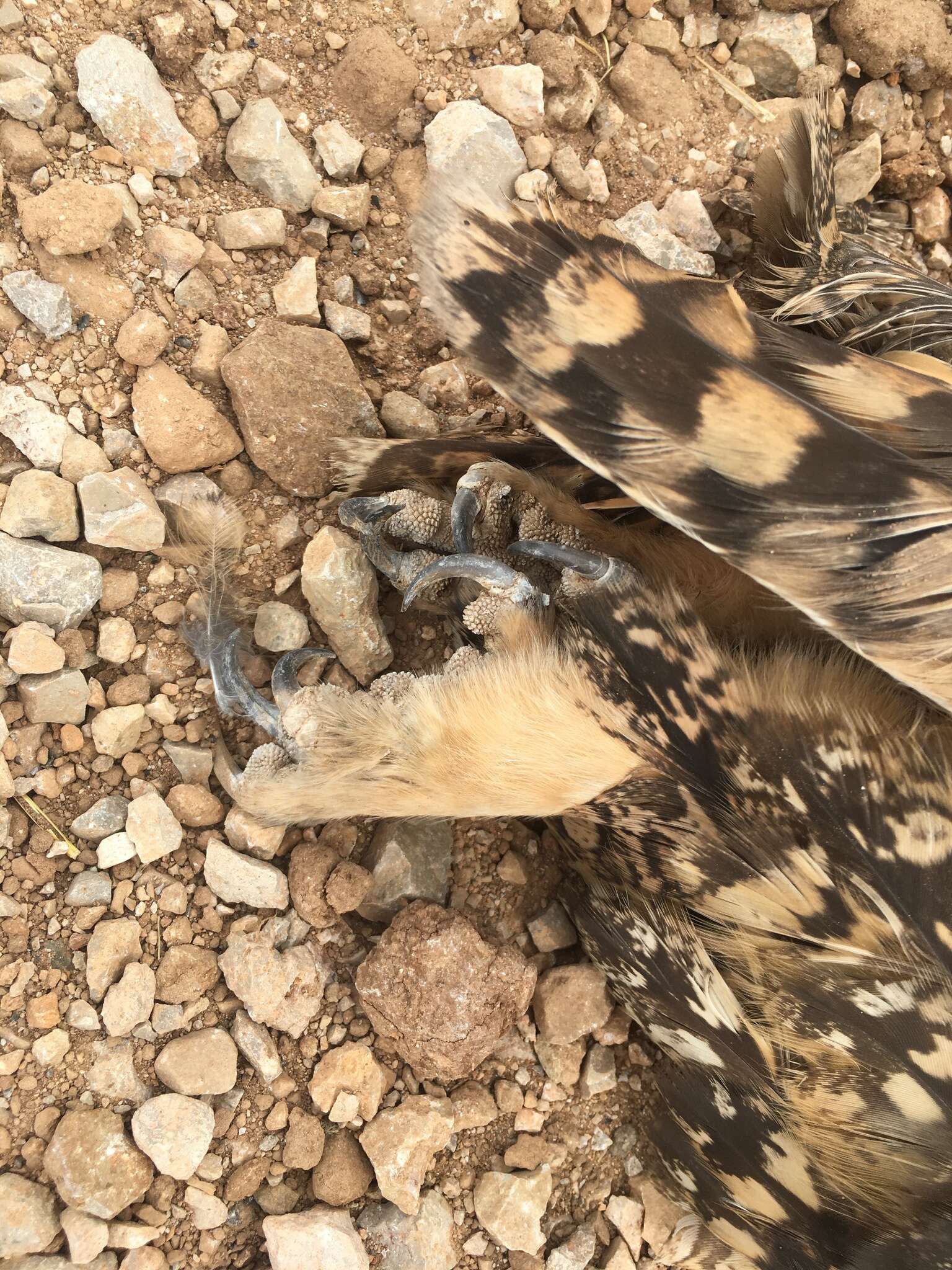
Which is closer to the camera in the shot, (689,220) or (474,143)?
(474,143)

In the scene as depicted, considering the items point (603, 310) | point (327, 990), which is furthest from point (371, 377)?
point (327, 990)

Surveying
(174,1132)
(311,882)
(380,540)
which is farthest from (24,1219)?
(380,540)

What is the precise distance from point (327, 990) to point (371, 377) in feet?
3.67

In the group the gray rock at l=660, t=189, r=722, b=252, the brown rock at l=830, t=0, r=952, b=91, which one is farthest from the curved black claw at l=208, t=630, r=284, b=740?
the brown rock at l=830, t=0, r=952, b=91

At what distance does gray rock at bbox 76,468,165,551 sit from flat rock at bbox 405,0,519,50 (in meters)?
1.09

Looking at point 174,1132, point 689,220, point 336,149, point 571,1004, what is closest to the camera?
point 174,1132

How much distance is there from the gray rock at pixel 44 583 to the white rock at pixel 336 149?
88 centimetres

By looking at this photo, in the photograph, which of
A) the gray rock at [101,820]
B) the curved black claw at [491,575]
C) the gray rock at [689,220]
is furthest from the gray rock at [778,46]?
the gray rock at [101,820]

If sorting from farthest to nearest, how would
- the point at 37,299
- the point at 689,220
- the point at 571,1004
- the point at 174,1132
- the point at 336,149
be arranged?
the point at 689,220
the point at 336,149
the point at 571,1004
the point at 37,299
the point at 174,1132

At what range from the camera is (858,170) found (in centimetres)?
206

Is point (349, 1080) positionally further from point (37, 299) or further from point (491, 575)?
point (37, 299)

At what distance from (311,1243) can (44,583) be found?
1.14 metres

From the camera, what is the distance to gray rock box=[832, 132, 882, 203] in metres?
2.06

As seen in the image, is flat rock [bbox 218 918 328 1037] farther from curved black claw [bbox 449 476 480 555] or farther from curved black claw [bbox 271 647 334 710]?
curved black claw [bbox 449 476 480 555]
